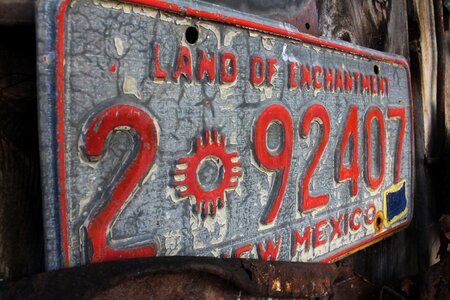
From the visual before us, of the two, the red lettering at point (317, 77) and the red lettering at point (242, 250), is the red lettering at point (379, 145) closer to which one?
the red lettering at point (317, 77)

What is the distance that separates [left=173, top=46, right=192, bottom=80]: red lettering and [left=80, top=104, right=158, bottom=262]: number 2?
2.9 inches

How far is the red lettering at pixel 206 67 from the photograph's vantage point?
583mm

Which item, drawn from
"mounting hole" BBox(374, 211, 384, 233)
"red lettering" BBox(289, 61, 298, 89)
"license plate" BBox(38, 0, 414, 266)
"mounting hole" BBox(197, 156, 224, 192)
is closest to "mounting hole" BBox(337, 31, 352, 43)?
"license plate" BBox(38, 0, 414, 266)

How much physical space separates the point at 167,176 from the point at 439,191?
3.44 feet

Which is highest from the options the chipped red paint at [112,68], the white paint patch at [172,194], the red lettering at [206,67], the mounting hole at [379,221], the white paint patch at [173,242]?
the red lettering at [206,67]

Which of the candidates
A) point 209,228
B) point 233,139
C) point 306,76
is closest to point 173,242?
point 209,228

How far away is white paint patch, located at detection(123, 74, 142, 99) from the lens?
507 millimetres

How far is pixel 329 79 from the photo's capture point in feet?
2.66

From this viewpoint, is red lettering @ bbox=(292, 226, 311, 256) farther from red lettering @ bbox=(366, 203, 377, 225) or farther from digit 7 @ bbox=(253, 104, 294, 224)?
red lettering @ bbox=(366, 203, 377, 225)

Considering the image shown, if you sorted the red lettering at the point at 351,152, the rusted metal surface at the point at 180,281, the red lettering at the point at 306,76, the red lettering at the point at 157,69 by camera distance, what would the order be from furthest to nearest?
the red lettering at the point at 351,152
the red lettering at the point at 306,76
the red lettering at the point at 157,69
the rusted metal surface at the point at 180,281

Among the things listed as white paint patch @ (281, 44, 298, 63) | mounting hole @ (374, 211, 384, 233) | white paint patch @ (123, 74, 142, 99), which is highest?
white paint patch @ (281, 44, 298, 63)

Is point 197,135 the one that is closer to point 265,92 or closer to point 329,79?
point 265,92

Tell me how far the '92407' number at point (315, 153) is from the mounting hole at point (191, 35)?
0.16 m

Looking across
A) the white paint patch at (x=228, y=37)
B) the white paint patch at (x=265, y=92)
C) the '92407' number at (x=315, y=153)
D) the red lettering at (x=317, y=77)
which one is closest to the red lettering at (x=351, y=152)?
the '92407' number at (x=315, y=153)
